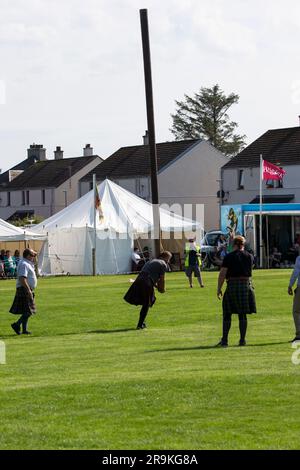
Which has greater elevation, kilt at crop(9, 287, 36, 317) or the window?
the window

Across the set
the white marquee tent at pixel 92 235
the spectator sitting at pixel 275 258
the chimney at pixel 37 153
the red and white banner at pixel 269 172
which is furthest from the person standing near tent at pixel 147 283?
the chimney at pixel 37 153

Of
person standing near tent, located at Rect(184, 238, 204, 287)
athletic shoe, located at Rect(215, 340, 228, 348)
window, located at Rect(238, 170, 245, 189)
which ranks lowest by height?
athletic shoe, located at Rect(215, 340, 228, 348)

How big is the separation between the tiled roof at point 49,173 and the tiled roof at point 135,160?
4.15 meters

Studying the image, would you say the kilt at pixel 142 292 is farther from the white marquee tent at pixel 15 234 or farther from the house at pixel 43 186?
the house at pixel 43 186

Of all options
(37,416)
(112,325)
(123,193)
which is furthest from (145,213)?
(37,416)

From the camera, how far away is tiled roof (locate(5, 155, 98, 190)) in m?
95.6

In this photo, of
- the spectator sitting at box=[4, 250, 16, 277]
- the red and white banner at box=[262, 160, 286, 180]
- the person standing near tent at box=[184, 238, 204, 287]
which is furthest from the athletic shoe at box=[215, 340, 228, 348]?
the red and white banner at box=[262, 160, 286, 180]

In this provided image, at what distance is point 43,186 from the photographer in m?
95.6

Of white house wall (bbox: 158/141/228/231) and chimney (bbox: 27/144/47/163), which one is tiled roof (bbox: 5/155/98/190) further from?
white house wall (bbox: 158/141/228/231)

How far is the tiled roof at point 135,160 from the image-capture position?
280ft

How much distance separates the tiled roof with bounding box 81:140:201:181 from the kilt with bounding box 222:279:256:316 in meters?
66.4

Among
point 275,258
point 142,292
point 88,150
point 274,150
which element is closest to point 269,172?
point 275,258

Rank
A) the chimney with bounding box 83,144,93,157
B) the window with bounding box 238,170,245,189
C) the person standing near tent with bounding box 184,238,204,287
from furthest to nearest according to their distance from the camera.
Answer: the chimney with bounding box 83,144,93,157, the window with bounding box 238,170,245,189, the person standing near tent with bounding box 184,238,204,287

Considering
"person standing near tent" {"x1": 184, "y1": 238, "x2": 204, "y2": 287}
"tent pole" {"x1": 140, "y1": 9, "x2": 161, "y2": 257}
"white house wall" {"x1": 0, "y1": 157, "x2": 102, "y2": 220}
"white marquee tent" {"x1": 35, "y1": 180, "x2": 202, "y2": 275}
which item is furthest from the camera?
"white house wall" {"x1": 0, "y1": 157, "x2": 102, "y2": 220}
